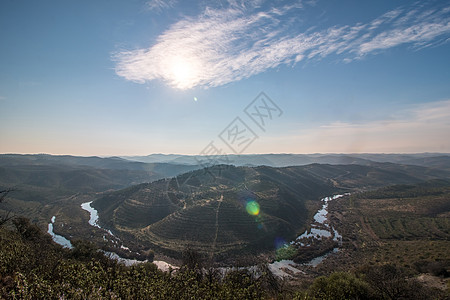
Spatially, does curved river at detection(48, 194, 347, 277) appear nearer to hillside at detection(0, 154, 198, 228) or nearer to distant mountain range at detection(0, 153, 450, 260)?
distant mountain range at detection(0, 153, 450, 260)

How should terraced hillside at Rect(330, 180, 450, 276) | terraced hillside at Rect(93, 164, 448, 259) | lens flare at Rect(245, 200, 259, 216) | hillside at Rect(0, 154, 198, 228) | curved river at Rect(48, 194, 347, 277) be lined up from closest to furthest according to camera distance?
terraced hillside at Rect(330, 180, 450, 276) → curved river at Rect(48, 194, 347, 277) → terraced hillside at Rect(93, 164, 448, 259) → lens flare at Rect(245, 200, 259, 216) → hillside at Rect(0, 154, 198, 228)

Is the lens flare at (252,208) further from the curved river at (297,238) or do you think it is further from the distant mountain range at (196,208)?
the curved river at (297,238)

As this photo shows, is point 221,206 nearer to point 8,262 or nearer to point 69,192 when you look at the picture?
point 8,262

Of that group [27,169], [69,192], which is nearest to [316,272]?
[69,192]

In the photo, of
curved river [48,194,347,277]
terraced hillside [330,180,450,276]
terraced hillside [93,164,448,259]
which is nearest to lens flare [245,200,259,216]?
terraced hillside [93,164,448,259]

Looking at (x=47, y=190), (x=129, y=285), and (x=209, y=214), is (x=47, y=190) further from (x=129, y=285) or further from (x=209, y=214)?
(x=129, y=285)

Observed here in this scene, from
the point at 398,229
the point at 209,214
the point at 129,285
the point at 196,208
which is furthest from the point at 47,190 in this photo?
the point at 398,229

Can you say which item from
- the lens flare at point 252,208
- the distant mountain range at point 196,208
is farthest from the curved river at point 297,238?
the lens flare at point 252,208
